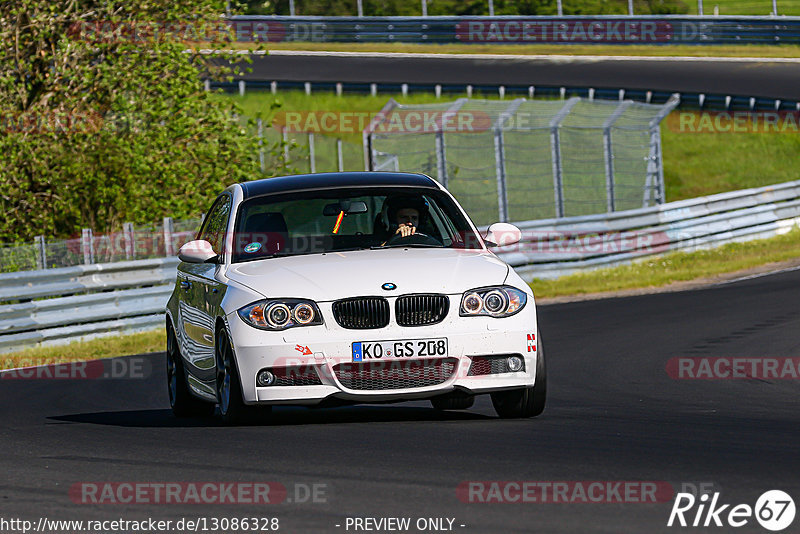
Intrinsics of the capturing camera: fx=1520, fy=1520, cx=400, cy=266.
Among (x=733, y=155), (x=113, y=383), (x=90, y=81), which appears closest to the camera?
(x=113, y=383)

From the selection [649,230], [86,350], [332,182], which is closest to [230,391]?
[332,182]

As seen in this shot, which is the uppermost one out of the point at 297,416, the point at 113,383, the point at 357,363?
the point at 357,363

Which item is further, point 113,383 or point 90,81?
point 90,81

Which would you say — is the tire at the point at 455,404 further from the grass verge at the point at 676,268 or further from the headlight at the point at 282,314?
the grass verge at the point at 676,268

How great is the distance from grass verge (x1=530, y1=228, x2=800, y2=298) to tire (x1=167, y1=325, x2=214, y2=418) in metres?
12.2

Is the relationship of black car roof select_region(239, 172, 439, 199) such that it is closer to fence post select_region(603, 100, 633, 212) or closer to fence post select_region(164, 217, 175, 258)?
fence post select_region(164, 217, 175, 258)

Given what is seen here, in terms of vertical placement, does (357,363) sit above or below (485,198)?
above

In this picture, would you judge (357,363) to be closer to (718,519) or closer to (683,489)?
(683,489)

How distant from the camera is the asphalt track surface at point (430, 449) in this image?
604cm

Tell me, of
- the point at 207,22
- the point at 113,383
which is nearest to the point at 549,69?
the point at 207,22

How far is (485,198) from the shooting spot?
1342 inches

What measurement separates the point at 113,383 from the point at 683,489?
28.0 feet

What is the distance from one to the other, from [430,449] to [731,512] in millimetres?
2206

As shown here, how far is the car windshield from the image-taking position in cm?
950
